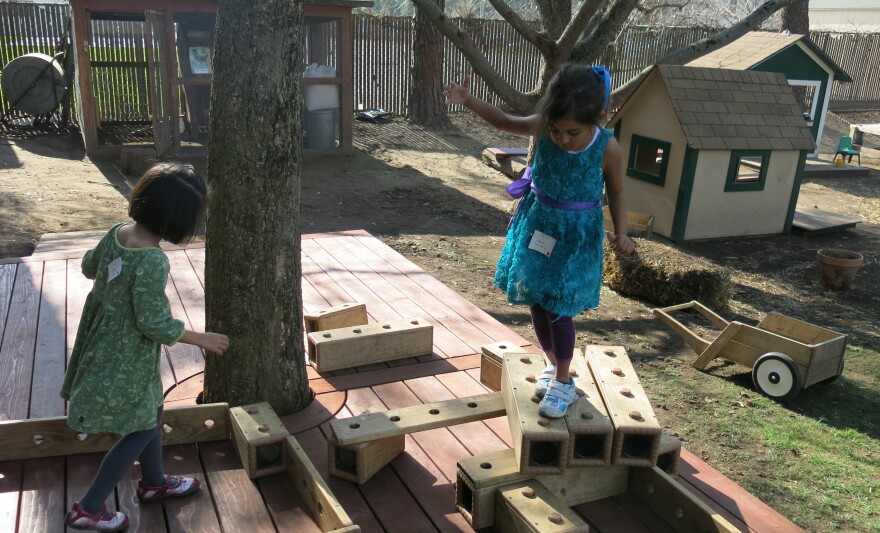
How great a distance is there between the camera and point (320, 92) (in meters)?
12.0

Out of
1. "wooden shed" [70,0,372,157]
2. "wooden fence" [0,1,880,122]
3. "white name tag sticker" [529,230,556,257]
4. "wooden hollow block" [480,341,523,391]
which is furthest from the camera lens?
"wooden fence" [0,1,880,122]

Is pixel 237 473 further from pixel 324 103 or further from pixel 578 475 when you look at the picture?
pixel 324 103

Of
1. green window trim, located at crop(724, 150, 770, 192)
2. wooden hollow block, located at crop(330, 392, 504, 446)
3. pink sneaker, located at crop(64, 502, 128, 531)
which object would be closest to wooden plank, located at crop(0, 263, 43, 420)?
pink sneaker, located at crop(64, 502, 128, 531)

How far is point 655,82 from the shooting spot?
8.81 m

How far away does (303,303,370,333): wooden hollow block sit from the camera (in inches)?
161

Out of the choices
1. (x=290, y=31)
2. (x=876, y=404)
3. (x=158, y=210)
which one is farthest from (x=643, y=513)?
(x=876, y=404)

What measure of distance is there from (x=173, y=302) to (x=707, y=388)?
11.8 feet

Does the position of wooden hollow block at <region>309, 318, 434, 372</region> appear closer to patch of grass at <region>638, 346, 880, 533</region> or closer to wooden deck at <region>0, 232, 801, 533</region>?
wooden deck at <region>0, 232, 801, 533</region>

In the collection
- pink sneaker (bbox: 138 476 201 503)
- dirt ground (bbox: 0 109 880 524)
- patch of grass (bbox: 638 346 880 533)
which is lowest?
dirt ground (bbox: 0 109 880 524)

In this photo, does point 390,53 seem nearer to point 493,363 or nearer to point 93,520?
point 493,363

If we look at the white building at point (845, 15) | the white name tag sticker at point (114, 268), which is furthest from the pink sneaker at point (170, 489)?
the white building at point (845, 15)

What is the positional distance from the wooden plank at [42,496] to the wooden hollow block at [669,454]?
2195 millimetres

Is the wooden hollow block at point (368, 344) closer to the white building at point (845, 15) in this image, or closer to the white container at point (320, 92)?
the white container at point (320, 92)

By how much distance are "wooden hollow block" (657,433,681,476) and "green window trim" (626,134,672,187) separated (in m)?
6.37
